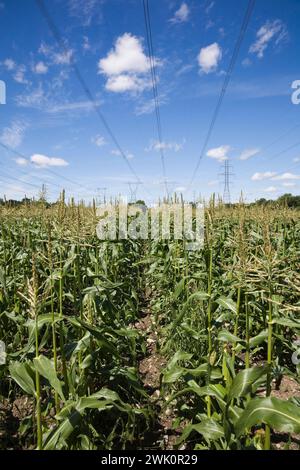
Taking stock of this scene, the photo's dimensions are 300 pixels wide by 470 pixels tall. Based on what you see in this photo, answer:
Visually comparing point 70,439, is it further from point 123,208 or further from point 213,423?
point 123,208

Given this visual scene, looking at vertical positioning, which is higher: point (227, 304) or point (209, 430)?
point (227, 304)

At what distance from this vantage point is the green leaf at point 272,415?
5.52ft

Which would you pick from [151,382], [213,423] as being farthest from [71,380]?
[151,382]

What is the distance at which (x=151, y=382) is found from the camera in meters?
3.58

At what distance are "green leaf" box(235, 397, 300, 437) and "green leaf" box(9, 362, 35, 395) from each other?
1.36 meters

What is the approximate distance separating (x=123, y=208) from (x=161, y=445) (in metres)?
7.39

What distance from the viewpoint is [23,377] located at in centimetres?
213

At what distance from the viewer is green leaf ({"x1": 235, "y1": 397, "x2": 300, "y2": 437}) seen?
66.3 inches

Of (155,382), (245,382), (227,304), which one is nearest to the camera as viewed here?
(245,382)

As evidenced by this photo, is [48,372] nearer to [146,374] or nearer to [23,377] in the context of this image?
[23,377]

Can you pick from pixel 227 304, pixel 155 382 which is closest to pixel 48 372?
pixel 227 304

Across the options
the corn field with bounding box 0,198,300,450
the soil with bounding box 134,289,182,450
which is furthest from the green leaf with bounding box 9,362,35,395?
the soil with bounding box 134,289,182,450

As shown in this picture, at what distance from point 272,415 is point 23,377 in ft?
5.29

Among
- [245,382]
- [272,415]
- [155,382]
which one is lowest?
[155,382]
